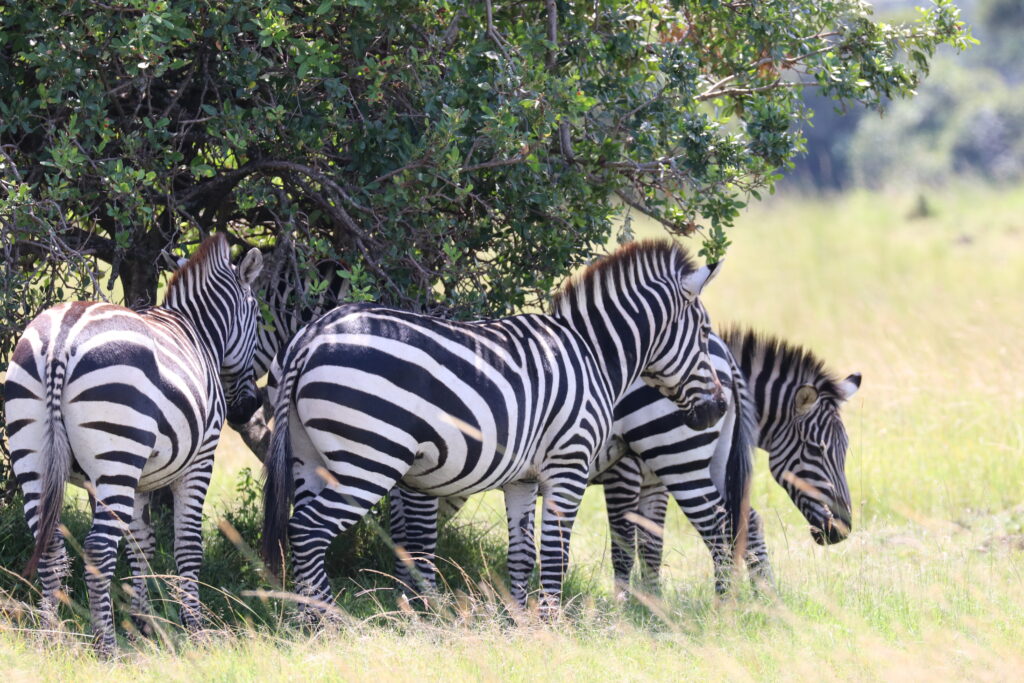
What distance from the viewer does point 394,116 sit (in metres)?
6.53

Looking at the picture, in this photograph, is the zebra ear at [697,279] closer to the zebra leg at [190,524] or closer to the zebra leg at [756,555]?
the zebra leg at [756,555]

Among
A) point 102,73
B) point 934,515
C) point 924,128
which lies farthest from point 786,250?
point 924,128

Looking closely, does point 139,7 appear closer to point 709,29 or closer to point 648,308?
point 648,308

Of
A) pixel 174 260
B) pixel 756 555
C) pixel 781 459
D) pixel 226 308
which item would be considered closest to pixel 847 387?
pixel 781 459

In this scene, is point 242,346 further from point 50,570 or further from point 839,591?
point 839,591

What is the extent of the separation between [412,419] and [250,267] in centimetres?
177

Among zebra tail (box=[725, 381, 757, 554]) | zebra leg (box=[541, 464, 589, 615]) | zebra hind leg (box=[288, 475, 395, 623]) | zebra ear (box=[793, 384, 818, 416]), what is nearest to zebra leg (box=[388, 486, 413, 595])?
zebra leg (box=[541, 464, 589, 615])

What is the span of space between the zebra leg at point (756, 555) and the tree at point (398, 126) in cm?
182

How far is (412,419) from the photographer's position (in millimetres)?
5348

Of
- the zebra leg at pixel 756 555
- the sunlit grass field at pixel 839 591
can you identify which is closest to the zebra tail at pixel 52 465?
the sunlit grass field at pixel 839 591

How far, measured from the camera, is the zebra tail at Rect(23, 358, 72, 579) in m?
4.91

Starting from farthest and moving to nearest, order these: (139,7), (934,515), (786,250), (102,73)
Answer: (786,250), (934,515), (102,73), (139,7)

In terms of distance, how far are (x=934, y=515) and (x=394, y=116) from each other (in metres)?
5.29

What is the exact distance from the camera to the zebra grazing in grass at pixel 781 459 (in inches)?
280
